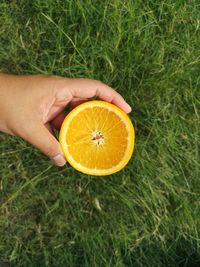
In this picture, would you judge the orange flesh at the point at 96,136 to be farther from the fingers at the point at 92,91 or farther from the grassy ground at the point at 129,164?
the grassy ground at the point at 129,164

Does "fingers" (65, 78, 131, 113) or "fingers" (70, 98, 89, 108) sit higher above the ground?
"fingers" (65, 78, 131, 113)

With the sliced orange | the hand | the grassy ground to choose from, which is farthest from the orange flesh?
the grassy ground

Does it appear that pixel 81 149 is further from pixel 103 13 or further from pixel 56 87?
pixel 103 13

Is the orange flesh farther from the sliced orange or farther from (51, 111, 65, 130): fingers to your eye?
(51, 111, 65, 130): fingers

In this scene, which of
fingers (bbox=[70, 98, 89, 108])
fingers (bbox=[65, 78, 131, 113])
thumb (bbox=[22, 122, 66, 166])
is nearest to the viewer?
thumb (bbox=[22, 122, 66, 166])

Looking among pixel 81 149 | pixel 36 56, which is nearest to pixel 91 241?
pixel 81 149

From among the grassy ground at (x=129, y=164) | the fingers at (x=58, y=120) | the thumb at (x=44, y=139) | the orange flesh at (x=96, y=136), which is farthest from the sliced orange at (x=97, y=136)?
the grassy ground at (x=129, y=164)

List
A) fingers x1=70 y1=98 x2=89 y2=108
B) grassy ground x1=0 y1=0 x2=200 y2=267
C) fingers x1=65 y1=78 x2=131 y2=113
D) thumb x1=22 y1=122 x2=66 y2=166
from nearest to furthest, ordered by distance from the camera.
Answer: thumb x1=22 y1=122 x2=66 y2=166 < fingers x1=65 y1=78 x2=131 y2=113 < fingers x1=70 y1=98 x2=89 y2=108 < grassy ground x1=0 y1=0 x2=200 y2=267
